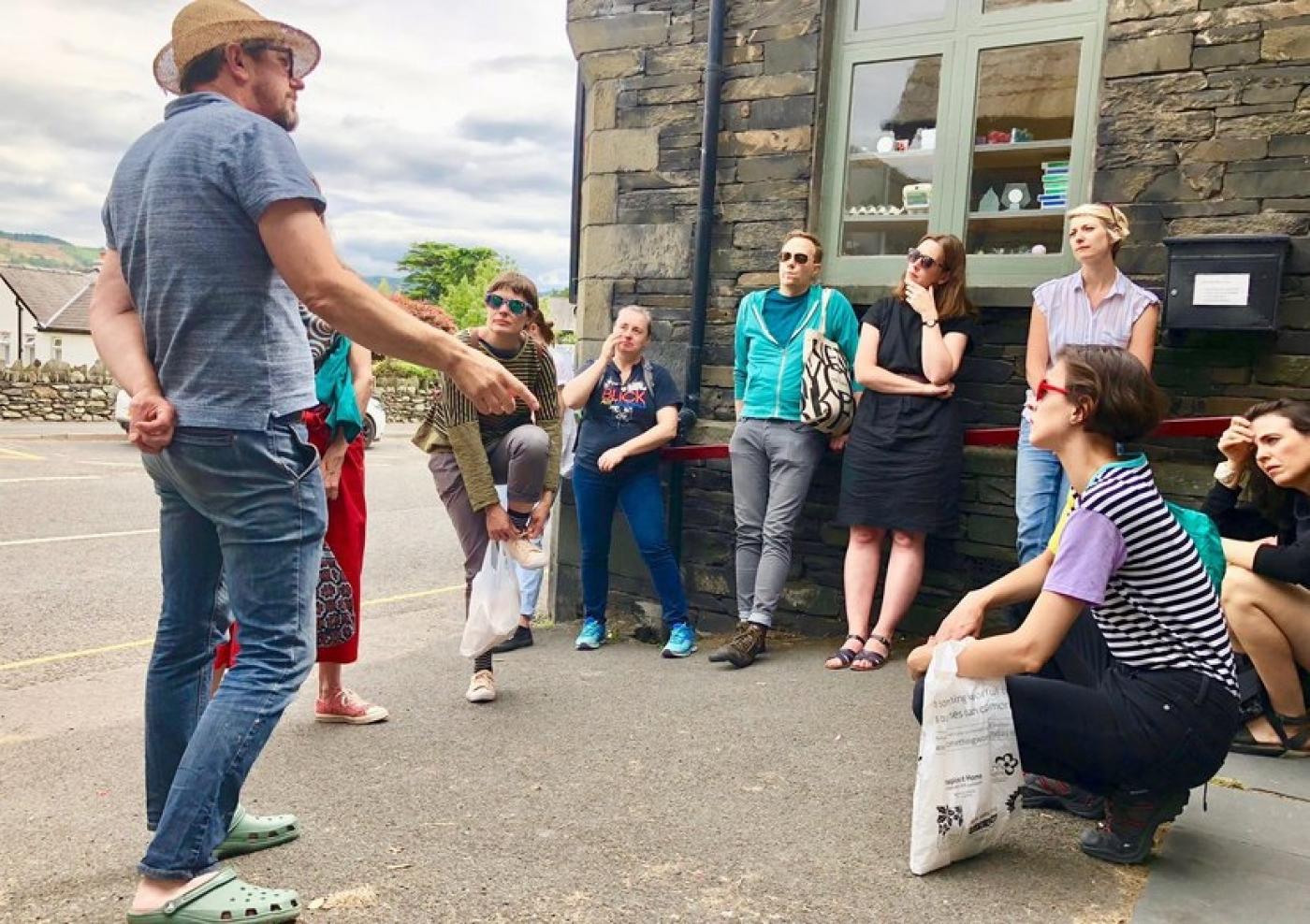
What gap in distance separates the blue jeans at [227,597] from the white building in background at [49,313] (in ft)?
164

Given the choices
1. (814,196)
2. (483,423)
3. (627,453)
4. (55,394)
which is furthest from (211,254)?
(55,394)

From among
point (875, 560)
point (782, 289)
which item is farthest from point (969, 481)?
point (782, 289)

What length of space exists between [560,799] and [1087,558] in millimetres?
1718

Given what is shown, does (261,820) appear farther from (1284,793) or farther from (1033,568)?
(1284,793)

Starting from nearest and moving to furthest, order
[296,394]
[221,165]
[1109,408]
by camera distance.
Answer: [221,165] < [296,394] < [1109,408]

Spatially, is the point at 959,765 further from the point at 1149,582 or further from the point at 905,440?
the point at 905,440

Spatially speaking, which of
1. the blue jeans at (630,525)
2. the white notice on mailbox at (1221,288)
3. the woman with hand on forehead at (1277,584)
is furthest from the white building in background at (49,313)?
the woman with hand on forehead at (1277,584)

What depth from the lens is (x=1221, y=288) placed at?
4.51 metres

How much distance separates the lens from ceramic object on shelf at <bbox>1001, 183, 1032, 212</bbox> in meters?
5.34

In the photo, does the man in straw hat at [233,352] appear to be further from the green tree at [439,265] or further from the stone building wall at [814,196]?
the green tree at [439,265]

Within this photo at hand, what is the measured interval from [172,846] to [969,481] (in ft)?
A: 12.9

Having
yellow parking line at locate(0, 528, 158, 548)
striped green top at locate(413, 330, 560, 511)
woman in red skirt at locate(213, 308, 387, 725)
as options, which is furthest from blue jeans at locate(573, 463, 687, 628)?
yellow parking line at locate(0, 528, 158, 548)

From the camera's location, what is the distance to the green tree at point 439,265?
75750 millimetres

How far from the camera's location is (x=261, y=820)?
296 centimetres
